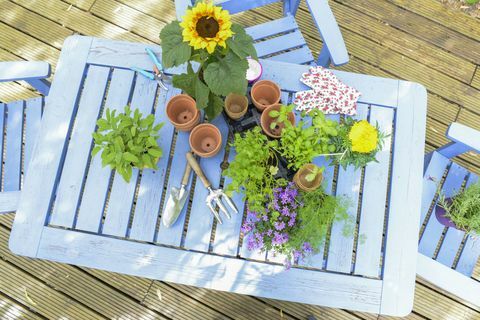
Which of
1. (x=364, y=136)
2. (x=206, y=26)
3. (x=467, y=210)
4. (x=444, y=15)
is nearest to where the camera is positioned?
(x=206, y=26)

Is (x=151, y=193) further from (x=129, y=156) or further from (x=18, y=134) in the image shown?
(x=18, y=134)

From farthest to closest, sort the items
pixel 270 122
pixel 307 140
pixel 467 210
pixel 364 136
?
pixel 467 210 < pixel 270 122 < pixel 307 140 < pixel 364 136

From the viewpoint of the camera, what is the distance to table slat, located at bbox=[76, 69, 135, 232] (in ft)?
4.90

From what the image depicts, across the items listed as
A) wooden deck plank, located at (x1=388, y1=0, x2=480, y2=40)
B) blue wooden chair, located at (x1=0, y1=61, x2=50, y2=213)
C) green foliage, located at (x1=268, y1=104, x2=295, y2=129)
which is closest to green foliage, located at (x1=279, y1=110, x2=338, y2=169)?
green foliage, located at (x1=268, y1=104, x2=295, y2=129)

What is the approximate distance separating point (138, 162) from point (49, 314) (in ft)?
5.07

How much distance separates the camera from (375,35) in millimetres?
2682

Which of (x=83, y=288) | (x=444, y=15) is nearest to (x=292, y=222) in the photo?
(x=83, y=288)

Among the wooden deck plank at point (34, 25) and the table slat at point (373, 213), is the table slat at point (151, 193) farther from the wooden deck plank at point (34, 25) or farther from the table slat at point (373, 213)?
the wooden deck plank at point (34, 25)

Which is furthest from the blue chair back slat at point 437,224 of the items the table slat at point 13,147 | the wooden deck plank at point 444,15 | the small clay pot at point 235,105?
the table slat at point 13,147

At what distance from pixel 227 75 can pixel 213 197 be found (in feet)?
1.76

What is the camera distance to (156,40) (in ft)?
8.77

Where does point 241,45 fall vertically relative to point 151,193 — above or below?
above

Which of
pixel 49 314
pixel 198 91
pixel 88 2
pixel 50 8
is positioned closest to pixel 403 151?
pixel 198 91

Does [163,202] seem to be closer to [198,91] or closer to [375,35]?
[198,91]
